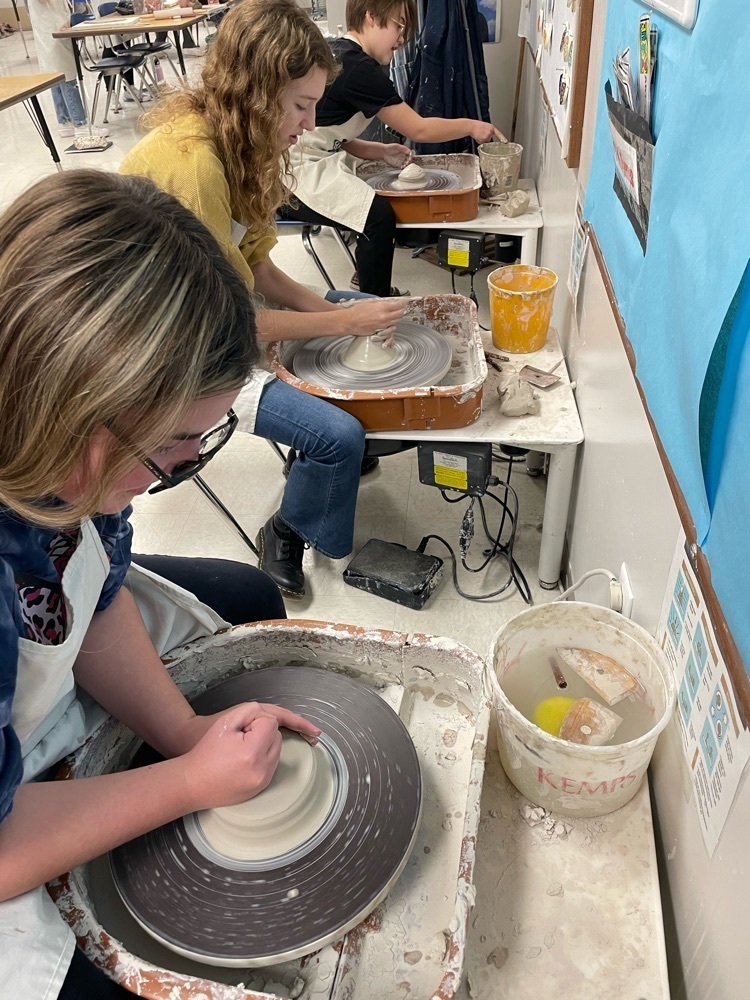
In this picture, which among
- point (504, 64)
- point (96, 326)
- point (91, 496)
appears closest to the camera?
point (96, 326)

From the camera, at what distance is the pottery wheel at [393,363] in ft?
5.97

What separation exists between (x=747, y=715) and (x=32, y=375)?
2.36ft

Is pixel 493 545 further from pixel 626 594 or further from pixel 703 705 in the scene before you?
pixel 703 705

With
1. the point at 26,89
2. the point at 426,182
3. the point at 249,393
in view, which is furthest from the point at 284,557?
the point at 26,89

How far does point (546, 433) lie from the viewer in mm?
1657

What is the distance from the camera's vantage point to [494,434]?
1674mm

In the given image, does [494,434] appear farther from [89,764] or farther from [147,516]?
[147,516]

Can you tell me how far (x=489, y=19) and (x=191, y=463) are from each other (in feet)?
13.6

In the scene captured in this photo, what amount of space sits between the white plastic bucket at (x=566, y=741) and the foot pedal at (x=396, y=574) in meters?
0.87

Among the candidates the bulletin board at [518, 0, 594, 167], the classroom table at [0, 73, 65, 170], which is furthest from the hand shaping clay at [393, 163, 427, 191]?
the classroom table at [0, 73, 65, 170]

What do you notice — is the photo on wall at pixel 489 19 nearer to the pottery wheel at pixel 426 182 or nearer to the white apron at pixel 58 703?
the pottery wheel at pixel 426 182

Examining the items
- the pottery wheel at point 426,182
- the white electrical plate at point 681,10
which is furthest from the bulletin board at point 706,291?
the pottery wheel at point 426,182

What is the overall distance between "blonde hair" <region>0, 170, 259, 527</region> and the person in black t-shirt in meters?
2.14

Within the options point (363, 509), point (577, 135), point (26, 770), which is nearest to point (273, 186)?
point (577, 135)
